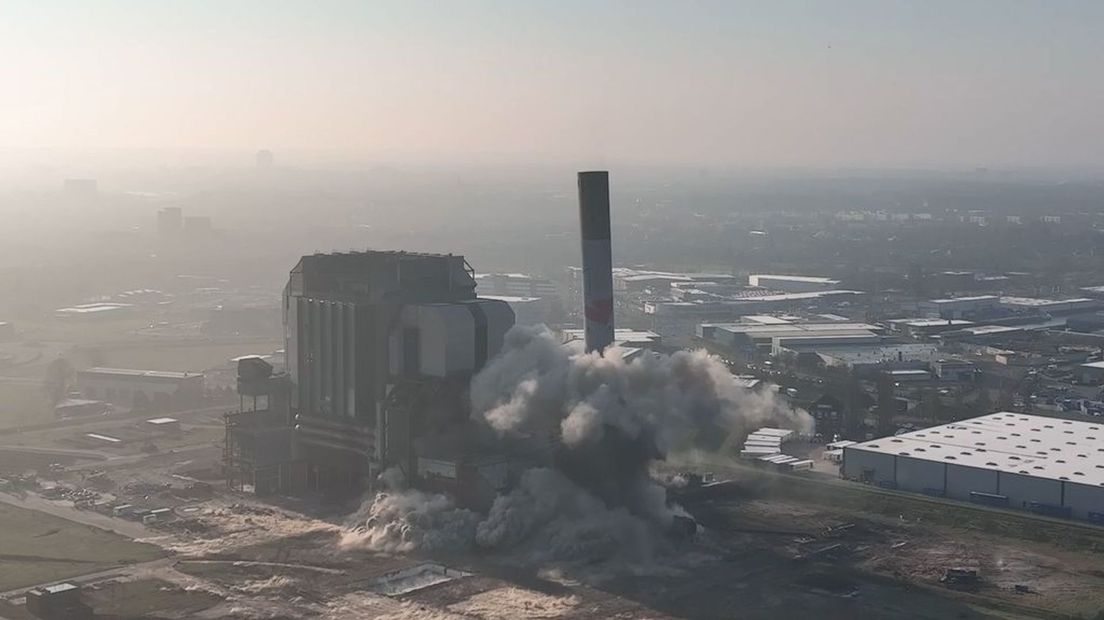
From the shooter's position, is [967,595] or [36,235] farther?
[36,235]

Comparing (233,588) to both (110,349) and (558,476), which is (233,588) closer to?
(558,476)

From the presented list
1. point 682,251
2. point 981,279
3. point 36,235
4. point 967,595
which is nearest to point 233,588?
point 967,595

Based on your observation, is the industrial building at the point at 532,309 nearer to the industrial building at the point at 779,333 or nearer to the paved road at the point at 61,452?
the industrial building at the point at 779,333

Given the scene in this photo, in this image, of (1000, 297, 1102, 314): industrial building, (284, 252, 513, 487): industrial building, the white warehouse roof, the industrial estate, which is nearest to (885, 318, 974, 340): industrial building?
(1000, 297, 1102, 314): industrial building

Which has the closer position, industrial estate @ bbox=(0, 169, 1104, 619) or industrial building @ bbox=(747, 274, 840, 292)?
industrial estate @ bbox=(0, 169, 1104, 619)

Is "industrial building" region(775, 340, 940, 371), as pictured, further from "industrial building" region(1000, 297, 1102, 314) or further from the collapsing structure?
the collapsing structure

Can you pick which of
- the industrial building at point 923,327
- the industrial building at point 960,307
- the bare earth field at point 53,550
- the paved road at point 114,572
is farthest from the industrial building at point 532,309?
the paved road at point 114,572
